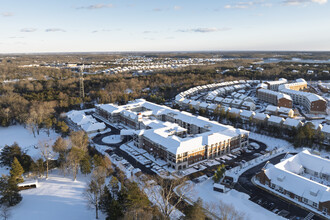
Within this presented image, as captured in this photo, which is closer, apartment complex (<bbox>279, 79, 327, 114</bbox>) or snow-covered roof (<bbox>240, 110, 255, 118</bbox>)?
snow-covered roof (<bbox>240, 110, 255, 118</bbox>)

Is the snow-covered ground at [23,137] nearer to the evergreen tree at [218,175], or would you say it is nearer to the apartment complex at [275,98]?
the evergreen tree at [218,175]

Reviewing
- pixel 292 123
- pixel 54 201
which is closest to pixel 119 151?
pixel 54 201

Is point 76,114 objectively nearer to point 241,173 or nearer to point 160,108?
point 160,108

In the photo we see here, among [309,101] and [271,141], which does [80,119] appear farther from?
[309,101]

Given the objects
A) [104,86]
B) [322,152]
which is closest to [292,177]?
[322,152]

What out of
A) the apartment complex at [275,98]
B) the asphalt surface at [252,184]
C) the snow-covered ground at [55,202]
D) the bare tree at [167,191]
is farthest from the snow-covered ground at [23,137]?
the apartment complex at [275,98]

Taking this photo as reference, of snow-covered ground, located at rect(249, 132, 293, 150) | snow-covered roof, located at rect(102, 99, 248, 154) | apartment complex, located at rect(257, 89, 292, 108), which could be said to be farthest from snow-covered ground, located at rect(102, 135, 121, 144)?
apartment complex, located at rect(257, 89, 292, 108)

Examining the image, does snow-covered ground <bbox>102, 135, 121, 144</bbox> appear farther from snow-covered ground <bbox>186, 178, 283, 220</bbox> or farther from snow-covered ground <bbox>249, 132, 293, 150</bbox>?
snow-covered ground <bbox>249, 132, 293, 150</bbox>
